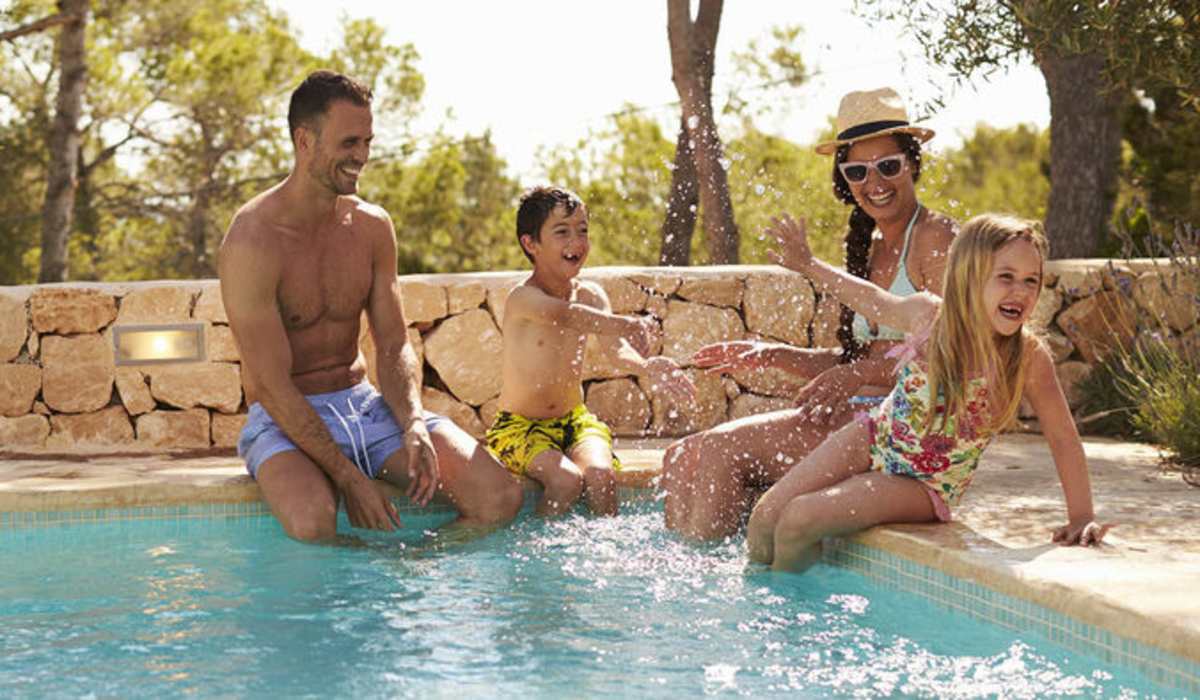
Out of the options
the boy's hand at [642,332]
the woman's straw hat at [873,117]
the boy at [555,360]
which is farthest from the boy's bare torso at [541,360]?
the woman's straw hat at [873,117]

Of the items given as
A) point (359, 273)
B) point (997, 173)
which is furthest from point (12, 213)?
point (997, 173)

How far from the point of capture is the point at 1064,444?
409 centimetres

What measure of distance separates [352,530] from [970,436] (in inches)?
93.7

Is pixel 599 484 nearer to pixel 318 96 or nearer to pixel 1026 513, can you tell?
pixel 1026 513

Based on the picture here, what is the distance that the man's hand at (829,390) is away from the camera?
4.74 m

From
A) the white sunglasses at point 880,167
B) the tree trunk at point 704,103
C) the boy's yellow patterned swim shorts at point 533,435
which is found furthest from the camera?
the tree trunk at point 704,103

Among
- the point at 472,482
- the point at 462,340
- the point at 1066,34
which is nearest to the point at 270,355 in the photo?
the point at 472,482

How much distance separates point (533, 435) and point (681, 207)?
7786mm

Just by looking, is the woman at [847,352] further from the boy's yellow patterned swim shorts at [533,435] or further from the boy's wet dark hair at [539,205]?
the boy's wet dark hair at [539,205]

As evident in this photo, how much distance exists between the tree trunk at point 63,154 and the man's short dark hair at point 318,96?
42.4ft

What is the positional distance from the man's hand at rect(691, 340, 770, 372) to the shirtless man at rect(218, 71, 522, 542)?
942mm

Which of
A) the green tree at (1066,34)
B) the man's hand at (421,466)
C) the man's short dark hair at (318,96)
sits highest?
the green tree at (1066,34)

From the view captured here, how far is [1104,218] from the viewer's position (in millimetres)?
→ 13148

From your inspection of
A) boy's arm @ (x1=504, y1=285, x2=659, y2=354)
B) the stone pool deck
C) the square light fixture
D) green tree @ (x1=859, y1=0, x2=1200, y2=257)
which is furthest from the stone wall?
boy's arm @ (x1=504, y1=285, x2=659, y2=354)
